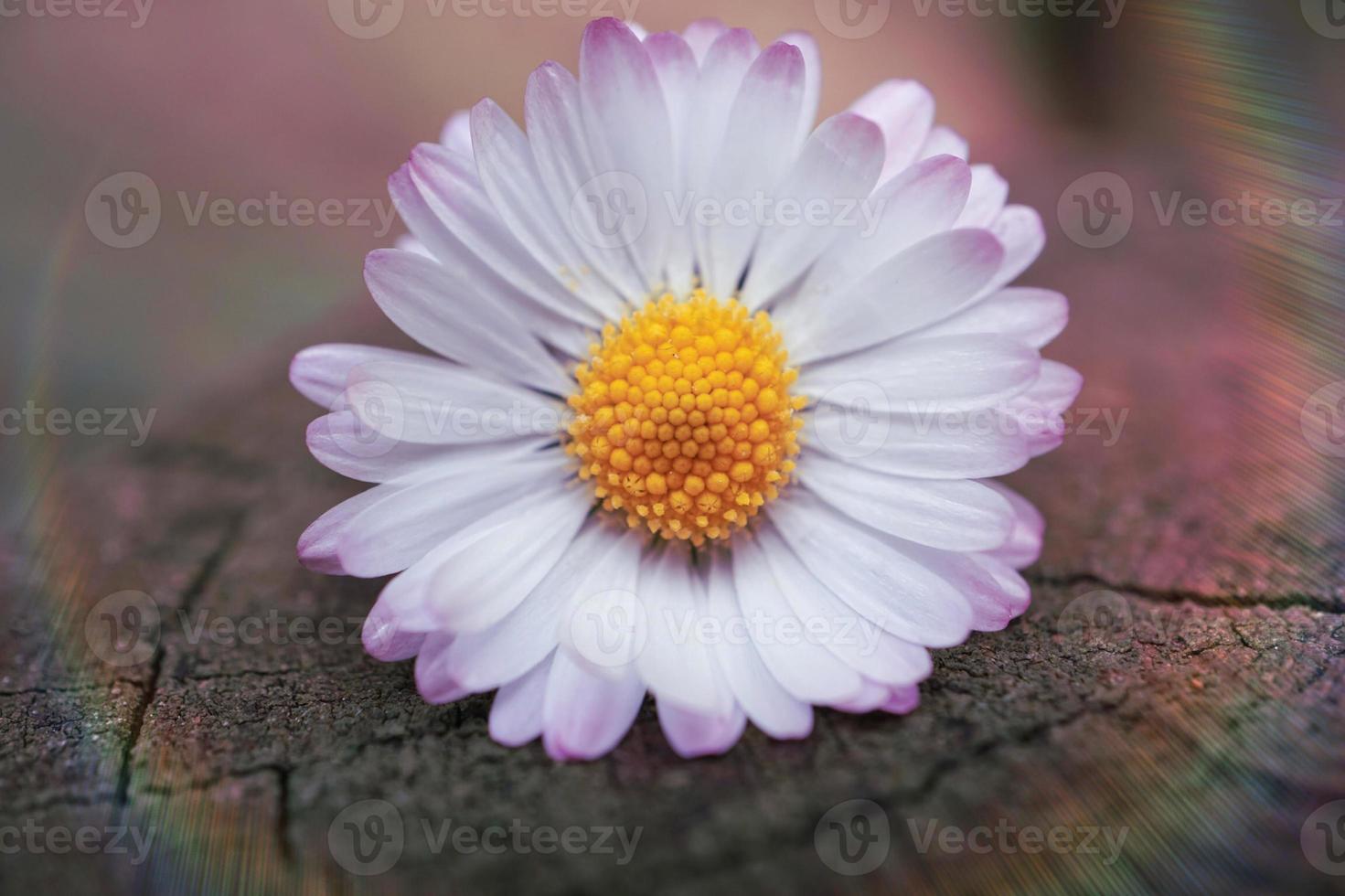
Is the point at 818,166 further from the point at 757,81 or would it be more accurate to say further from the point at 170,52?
the point at 170,52

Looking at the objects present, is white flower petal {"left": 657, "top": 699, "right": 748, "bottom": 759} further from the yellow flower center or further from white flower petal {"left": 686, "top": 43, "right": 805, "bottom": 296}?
white flower petal {"left": 686, "top": 43, "right": 805, "bottom": 296}

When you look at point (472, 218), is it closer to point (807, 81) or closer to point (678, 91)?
point (678, 91)

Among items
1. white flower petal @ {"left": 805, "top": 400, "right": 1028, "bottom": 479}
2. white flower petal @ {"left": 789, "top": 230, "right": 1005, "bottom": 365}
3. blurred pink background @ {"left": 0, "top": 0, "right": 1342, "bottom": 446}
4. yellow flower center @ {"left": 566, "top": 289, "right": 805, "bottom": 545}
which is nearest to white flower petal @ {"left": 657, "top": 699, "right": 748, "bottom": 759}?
yellow flower center @ {"left": 566, "top": 289, "right": 805, "bottom": 545}

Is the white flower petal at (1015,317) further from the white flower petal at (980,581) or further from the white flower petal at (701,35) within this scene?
the white flower petal at (701,35)

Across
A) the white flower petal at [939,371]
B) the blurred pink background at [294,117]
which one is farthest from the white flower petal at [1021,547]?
the blurred pink background at [294,117]

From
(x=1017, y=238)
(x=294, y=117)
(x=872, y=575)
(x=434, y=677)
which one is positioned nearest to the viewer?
(x=434, y=677)

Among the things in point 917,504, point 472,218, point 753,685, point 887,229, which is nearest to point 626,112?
point 472,218

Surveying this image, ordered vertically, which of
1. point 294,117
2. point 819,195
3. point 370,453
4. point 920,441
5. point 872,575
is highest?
point 294,117

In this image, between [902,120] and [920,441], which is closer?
[920,441]
